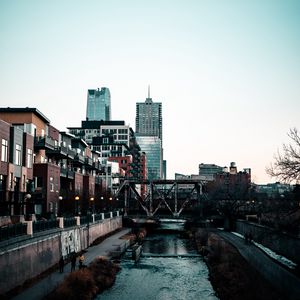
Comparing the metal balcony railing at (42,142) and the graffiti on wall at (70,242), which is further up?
the metal balcony railing at (42,142)

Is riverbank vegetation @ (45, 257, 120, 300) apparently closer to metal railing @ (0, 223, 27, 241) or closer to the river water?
the river water

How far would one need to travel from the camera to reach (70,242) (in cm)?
4516

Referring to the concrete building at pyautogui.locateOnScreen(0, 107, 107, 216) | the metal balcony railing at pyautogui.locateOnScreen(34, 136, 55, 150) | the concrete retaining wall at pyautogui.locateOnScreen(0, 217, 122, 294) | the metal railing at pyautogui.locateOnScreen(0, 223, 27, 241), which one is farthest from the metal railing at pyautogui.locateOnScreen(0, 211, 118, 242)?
the metal balcony railing at pyautogui.locateOnScreen(34, 136, 55, 150)

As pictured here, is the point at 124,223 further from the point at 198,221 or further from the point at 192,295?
the point at 192,295

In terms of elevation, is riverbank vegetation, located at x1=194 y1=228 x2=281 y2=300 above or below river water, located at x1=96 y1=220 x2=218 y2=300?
above

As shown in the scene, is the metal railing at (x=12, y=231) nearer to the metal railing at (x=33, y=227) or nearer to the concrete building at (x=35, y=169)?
the metal railing at (x=33, y=227)

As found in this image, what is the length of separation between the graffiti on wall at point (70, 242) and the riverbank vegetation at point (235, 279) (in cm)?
1398

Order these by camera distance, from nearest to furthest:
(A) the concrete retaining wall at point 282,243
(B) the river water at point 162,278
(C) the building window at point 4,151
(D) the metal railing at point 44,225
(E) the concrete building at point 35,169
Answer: (B) the river water at point 162,278 → (D) the metal railing at point 44,225 → (A) the concrete retaining wall at point 282,243 → (C) the building window at point 4,151 → (E) the concrete building at point 35,169

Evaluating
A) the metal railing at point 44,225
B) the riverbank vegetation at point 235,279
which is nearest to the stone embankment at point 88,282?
the metal railing at point 44,225

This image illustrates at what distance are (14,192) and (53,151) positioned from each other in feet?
59.7

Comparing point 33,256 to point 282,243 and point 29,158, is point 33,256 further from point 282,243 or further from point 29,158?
point 29,158

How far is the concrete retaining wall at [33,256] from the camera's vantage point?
26531mm

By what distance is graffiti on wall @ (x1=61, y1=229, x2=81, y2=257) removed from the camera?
42.0m

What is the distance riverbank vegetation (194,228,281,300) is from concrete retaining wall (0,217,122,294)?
13.8 m
